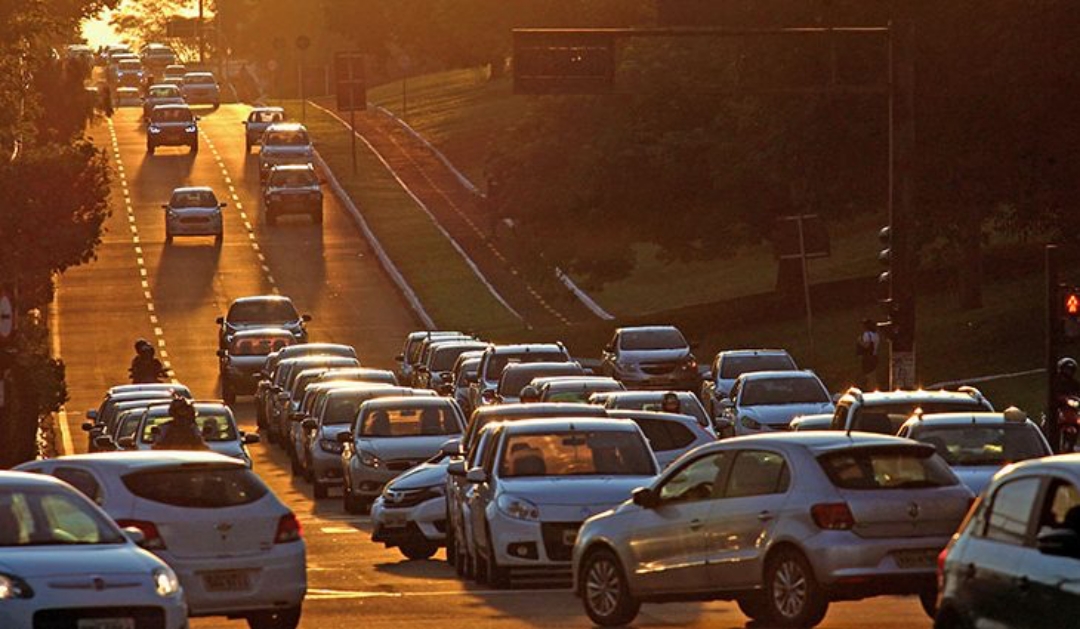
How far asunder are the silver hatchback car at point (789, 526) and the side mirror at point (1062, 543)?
589cm

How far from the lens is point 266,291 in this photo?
77000 millimetres

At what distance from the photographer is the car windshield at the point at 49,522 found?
1816 centimetres

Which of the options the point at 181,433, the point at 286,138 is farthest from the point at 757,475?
the point at 286,138

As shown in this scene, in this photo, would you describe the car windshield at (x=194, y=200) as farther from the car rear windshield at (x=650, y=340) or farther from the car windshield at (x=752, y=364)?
the car windshield at (x=752, y=364)

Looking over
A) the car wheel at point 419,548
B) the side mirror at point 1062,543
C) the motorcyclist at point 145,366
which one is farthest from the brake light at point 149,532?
the motorcyclist at point 145,366

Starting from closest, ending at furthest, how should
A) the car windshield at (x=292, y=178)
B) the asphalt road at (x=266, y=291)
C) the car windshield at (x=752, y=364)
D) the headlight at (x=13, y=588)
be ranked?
the headlight at (x=13, y=588)
the asphalt road at (x=266, y=291)
the car windshield at (x=752, y=364)
the car windshield at (x=292, y=178)

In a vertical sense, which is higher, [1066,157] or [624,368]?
[1066,157]

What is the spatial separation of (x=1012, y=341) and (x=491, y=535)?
113ft

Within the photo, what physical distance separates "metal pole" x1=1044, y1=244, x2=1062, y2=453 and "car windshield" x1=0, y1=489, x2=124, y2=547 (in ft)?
56.6

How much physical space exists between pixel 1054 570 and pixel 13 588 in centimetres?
661

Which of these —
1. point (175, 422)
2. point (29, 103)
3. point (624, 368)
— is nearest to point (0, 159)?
point (29, 103)

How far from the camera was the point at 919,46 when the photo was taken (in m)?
57.7

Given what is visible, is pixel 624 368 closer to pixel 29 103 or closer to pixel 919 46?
pixel 919 46

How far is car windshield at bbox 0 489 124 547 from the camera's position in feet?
59.6
